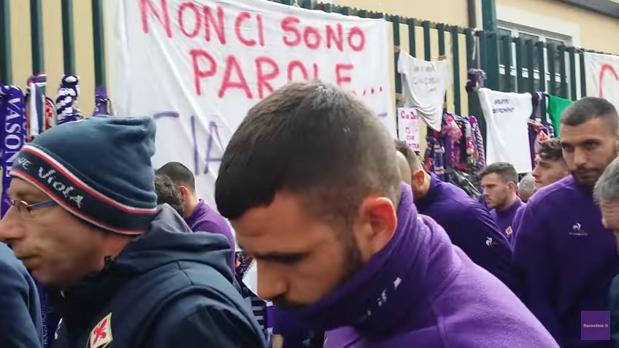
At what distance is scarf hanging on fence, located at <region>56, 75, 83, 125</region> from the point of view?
4.53 m

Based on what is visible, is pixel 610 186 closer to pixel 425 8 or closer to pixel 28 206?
pixel 28 206

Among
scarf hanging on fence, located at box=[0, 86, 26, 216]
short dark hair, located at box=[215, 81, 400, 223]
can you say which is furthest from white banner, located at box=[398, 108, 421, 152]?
short dark hair, located at box=[215, 81, 400, 223]

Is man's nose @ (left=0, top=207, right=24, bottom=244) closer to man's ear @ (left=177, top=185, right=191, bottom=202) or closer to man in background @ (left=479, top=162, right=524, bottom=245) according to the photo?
man's ear @ (left=177, top=185, right=191, bottom=202)

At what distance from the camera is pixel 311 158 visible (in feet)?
4.45

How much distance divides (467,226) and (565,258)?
2.14 feet

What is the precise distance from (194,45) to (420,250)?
389cm

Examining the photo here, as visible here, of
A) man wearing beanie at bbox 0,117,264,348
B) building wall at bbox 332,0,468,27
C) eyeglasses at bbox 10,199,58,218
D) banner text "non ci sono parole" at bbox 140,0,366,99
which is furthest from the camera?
building wall at bbox 332,0,468,27

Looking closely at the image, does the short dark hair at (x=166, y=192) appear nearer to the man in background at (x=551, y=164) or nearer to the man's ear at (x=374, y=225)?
the man in background at (x=551, y=164)

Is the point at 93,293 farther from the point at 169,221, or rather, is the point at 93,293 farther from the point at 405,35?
the point at 405,35

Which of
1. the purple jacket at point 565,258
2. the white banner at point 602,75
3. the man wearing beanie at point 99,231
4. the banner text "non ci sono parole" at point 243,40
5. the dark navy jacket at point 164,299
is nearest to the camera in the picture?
the dark navy jacket at point 164,299

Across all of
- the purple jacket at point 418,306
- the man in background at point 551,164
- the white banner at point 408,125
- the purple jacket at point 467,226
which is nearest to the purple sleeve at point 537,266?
the purple jacket at point 467,226

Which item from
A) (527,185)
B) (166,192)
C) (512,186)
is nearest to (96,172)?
(166,192)

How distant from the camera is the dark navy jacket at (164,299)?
1.94 meters

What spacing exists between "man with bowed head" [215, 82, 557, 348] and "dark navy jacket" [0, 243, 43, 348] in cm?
152
